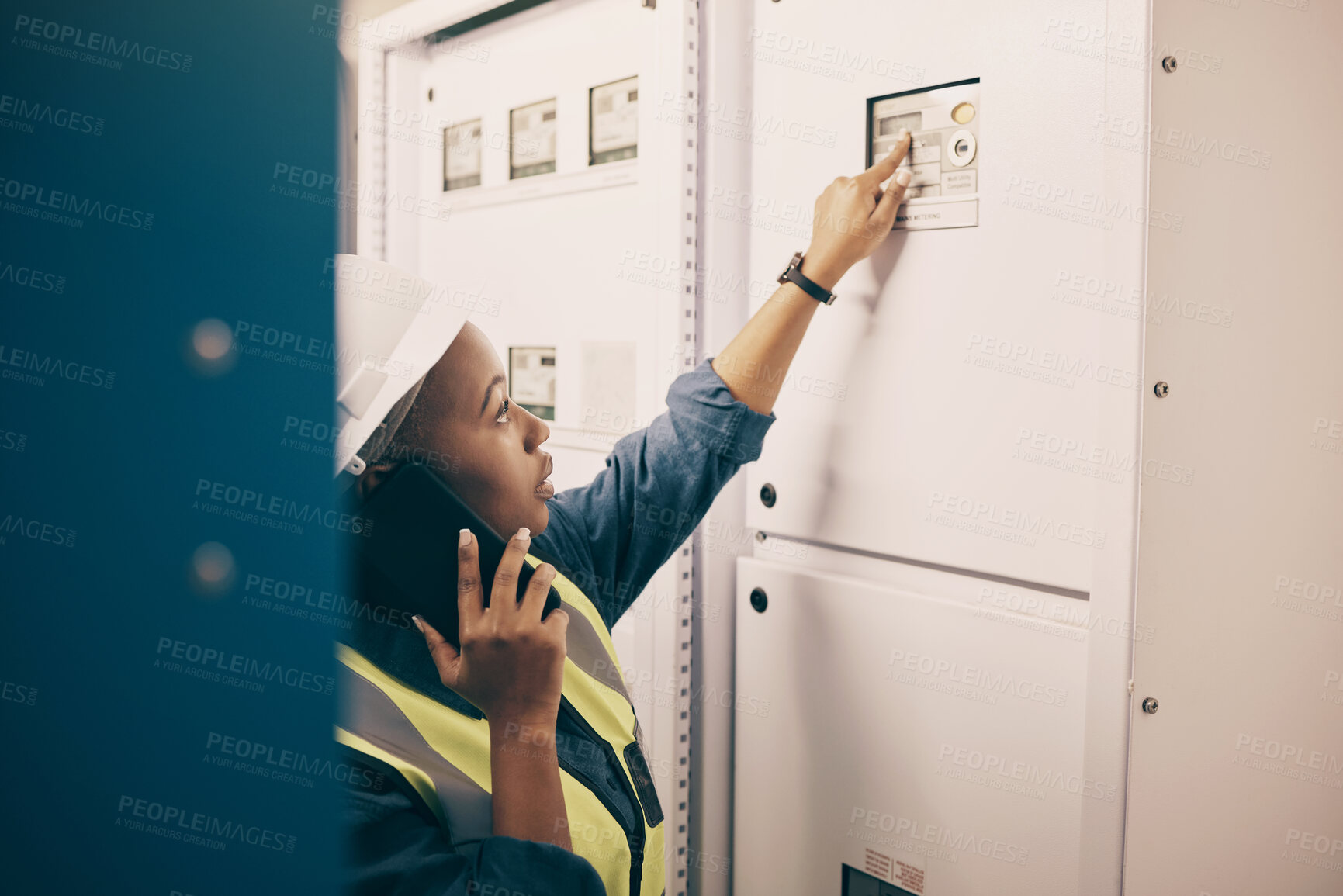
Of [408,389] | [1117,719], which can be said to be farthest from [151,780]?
[1117,719]

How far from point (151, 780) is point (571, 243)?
5.06 ft

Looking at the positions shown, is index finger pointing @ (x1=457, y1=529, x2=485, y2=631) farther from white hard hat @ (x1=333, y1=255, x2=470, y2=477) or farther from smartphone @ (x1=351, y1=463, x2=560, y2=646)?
white hard hat @ (x1=333, y1=255, x2=470, y2=477)

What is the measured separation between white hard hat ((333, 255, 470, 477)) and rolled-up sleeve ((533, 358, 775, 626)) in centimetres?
42

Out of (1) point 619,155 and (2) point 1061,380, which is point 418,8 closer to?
(1) point 619,155

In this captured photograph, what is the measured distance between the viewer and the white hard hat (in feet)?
2.70

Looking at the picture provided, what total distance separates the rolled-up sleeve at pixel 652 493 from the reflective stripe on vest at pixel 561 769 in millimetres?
73

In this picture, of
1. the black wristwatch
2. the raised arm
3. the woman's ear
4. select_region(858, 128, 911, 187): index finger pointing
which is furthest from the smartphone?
select_region(858, 128, 911, 187): index finger pointing

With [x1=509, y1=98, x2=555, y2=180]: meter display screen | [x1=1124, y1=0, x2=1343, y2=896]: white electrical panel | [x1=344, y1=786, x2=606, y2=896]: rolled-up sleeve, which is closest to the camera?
[x1=344, y1=786, x2=606, y2=896]: rolled-up sleeve

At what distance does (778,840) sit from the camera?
1.45 meters

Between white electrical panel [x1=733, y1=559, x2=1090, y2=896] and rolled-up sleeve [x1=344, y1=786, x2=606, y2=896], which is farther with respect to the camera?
white electrical panel [x1=733, y1=559, x2=1090, y2=896]

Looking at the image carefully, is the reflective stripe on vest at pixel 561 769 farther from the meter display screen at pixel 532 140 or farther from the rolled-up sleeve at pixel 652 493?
the meter display screen at pixel 532 140

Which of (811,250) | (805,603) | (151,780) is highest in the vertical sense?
(811,250)

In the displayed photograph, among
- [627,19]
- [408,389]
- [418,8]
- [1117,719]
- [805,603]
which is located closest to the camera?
[408,389]

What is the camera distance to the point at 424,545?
98 cm
